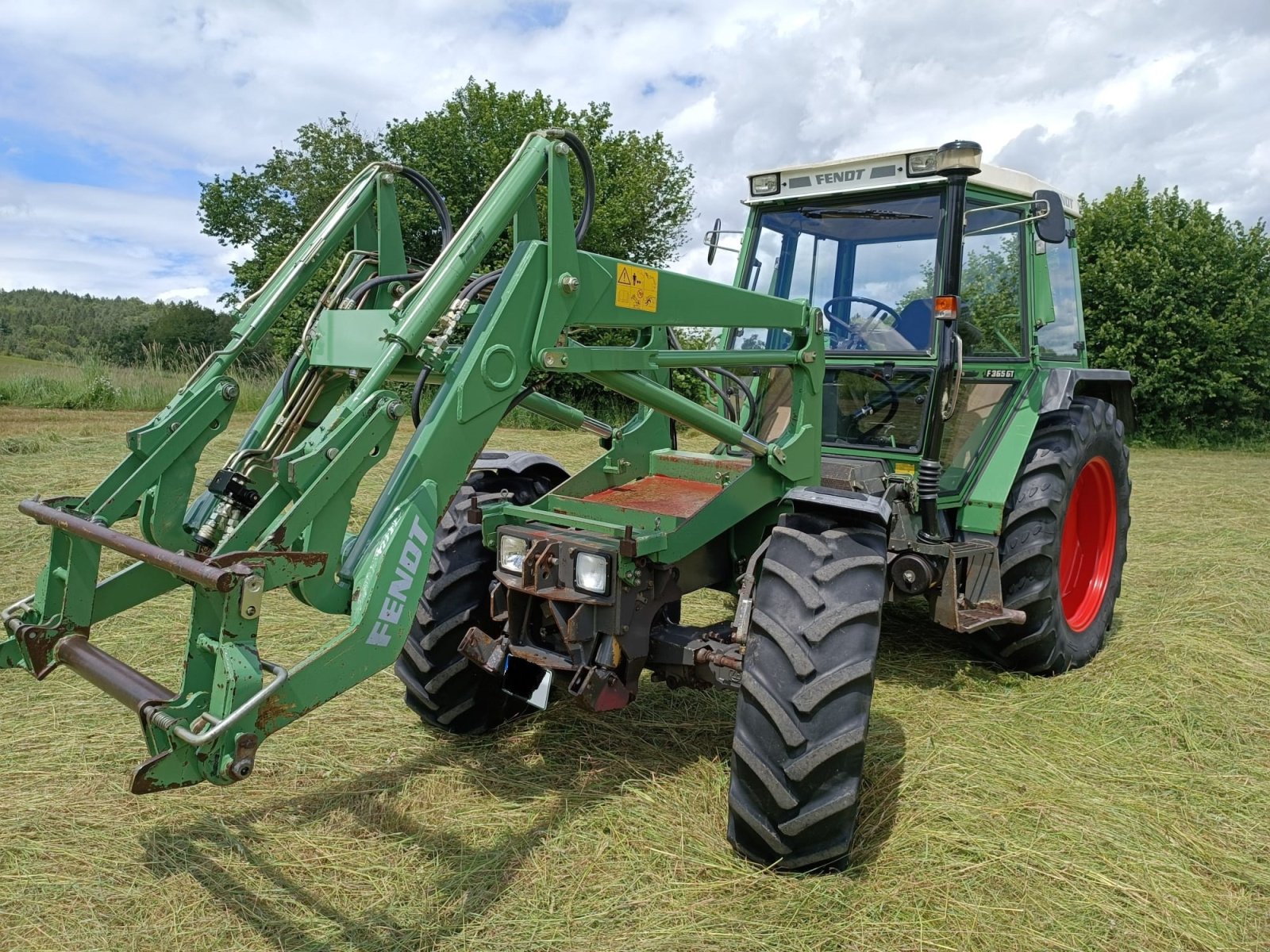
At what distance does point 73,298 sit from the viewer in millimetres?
59750

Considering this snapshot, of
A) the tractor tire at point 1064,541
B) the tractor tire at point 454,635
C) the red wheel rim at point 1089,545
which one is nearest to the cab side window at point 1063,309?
the tractor tire at point 1064,541

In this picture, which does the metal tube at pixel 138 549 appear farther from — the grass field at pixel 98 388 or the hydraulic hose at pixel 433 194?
the grass field at pixel 98 388

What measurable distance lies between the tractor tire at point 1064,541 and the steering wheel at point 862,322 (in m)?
0.99

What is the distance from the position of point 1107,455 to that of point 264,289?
4377mm

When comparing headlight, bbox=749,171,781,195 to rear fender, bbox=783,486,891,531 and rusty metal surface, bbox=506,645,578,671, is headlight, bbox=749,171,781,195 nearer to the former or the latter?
rear fender, bbox=783,486,891,531

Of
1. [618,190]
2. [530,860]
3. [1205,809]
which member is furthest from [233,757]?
[618,190]

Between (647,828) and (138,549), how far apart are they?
6.08ft

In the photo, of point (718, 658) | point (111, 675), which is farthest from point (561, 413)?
point (111, 675)

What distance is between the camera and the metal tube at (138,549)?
2324 millimetres

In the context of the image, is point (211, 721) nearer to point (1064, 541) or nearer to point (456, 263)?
point (456, 263)

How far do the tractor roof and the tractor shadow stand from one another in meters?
2.47

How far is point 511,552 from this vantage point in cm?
355

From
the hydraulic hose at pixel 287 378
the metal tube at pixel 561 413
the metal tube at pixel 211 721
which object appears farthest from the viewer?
the metal tube at pixel 561 413

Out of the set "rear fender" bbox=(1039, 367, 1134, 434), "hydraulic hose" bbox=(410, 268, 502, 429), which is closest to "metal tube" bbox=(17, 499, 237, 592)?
"hydraulic hose" bbox=(410, 268, 502, 429)
